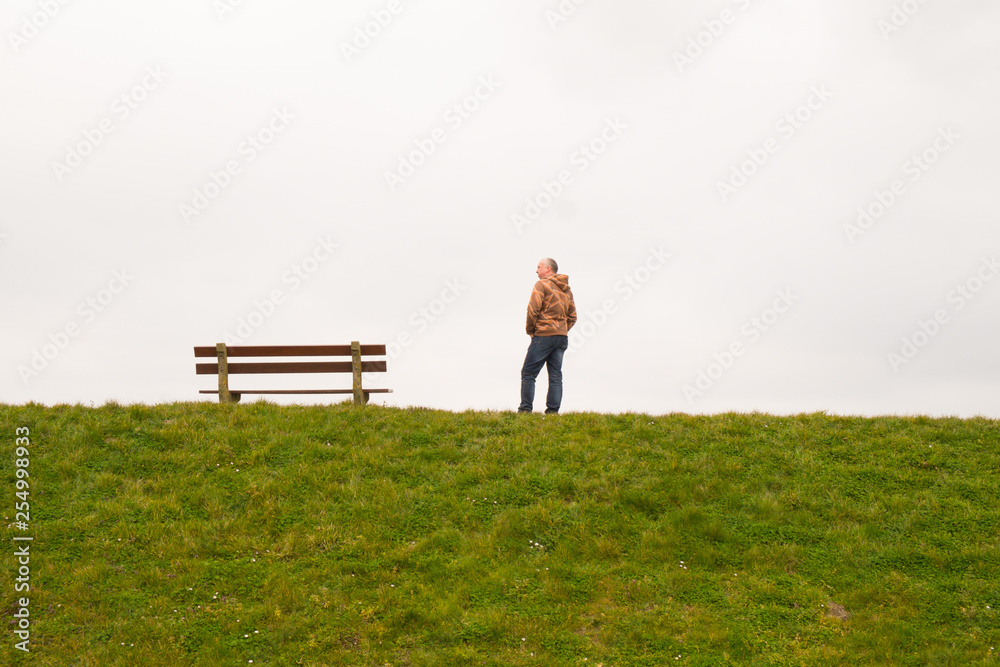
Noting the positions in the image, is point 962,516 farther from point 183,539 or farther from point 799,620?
point 183,539

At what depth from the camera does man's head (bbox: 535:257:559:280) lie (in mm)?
13828

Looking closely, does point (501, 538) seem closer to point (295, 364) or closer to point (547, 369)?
point (547, 369)

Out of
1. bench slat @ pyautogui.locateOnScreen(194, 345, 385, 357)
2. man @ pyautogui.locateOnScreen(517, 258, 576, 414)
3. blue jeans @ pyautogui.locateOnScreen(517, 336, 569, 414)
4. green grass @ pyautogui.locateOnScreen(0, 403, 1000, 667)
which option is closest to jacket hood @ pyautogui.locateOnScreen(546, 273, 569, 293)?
man @ pyautogui.locateOnScreen(517, 258, 576, 414)

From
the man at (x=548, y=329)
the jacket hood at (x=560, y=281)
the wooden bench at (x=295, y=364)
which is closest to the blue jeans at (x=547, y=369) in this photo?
the man at (x=548, y=329)

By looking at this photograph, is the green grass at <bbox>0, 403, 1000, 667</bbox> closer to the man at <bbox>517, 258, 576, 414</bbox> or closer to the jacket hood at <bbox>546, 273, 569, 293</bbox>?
the man at <bbox>517, 258, 576, 414</bbox>

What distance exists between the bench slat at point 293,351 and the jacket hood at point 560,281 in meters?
3.73

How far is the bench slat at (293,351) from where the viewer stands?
46.6 feet

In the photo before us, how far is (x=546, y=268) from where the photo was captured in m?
13.8

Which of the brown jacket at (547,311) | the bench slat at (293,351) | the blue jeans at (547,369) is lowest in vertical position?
the blue jeans at (547,369)

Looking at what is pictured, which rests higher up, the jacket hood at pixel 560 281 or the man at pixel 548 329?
the jacket hood at pixel 560 281

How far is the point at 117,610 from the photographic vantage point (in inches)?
333

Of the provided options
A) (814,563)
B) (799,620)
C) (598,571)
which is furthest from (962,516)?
(598,571)

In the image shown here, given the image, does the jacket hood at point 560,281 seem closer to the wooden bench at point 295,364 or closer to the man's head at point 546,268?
the man's head at point 546,268

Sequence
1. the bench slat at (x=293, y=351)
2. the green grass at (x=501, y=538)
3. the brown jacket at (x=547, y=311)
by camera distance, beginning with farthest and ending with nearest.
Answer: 1. the bench slat at (x=293, y=351)
2. the brown jacket at (x=547, y=311)
3. the green grass at (x=501, y=538)
